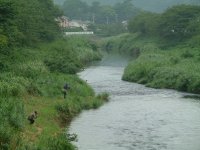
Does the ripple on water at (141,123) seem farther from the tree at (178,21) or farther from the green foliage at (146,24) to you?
the green foliage at (146,24)

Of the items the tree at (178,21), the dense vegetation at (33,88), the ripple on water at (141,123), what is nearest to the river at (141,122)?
the ripple on water at (141,123)

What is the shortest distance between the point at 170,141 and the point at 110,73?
43.0 m

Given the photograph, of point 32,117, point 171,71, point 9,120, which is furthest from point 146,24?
point 9,120

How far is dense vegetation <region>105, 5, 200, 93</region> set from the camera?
60.7 meters

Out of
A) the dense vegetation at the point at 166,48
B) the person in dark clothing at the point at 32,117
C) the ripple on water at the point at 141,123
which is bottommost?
the ripple on water at the point at 141,123

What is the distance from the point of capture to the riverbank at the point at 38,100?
2831 cm

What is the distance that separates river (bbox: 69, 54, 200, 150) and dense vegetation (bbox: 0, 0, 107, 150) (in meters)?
1.75

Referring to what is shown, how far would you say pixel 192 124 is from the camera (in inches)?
1533

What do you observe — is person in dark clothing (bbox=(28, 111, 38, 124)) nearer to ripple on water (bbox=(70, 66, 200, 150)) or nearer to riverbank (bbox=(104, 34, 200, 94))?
ripple on water (bbox=(70, 66, 200, 150))

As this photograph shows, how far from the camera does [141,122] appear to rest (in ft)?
131

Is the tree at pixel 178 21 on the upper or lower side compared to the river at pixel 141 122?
upper

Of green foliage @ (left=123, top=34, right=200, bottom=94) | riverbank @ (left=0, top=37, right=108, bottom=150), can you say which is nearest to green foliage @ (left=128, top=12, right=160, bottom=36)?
green foliage @ (left=123, top=34, right=200, bottom=94)

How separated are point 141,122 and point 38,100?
Answer: 843cm

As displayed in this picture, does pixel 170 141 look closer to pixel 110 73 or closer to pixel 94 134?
pixel 94 134
